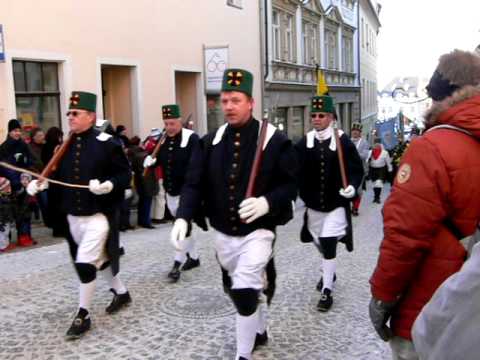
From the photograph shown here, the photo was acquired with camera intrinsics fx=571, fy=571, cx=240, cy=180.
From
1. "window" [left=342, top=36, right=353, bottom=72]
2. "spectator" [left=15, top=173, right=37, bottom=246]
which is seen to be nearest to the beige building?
"spectator" [left=15, top=173, right=37, bottom=246]

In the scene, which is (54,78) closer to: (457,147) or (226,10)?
(226,10)

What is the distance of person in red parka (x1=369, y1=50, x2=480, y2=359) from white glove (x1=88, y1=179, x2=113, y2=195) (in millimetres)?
2669

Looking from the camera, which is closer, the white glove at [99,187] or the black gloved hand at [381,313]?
the black gloved hand at [381,313]

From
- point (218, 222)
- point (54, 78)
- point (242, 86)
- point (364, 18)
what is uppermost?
point (364, 18)

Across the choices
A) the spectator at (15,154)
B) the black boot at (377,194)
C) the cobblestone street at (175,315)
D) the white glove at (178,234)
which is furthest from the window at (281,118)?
the white glove at (178,234)

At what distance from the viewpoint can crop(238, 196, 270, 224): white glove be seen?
354cm

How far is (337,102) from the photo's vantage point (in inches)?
1236

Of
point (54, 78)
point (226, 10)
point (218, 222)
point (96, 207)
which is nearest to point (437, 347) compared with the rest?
point (218, 222)

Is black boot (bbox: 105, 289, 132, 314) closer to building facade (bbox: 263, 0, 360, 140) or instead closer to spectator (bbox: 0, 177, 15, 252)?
spectator (bbox: 0, 177, 15, 252)

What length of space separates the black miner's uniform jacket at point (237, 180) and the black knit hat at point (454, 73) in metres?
1.50

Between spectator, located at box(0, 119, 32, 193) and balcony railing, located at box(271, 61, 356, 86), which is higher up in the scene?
balcony railing, located at box(271, 61, 356, 86)

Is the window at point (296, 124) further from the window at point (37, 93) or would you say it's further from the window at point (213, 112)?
the window at point (37, 93)

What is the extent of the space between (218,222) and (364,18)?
41.9 metres

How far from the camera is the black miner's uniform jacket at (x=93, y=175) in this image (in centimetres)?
463
